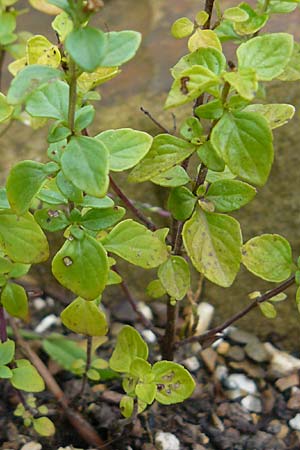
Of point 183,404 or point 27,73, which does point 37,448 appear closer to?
point 183,404

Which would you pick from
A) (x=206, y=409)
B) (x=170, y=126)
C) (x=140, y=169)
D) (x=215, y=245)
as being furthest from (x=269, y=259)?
(x=170, y=126)

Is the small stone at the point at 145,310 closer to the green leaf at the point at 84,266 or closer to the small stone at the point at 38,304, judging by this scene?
the small stone at the point at 38,304

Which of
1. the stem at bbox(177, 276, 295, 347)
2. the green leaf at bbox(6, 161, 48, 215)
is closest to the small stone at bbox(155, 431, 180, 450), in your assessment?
the stem at bbox(177, 276, 295, 347)

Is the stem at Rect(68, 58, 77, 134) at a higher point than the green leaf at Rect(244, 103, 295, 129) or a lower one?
higher

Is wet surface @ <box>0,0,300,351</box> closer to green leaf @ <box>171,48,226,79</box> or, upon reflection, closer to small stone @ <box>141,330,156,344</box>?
small stone @ <box>141,330,156,344</box>

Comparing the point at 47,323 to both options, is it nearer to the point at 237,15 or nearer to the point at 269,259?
the point at 269,259

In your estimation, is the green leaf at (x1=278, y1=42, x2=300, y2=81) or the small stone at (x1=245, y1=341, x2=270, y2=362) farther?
the small stone at (x1=245, y1=341, x2=270, y2=362)
